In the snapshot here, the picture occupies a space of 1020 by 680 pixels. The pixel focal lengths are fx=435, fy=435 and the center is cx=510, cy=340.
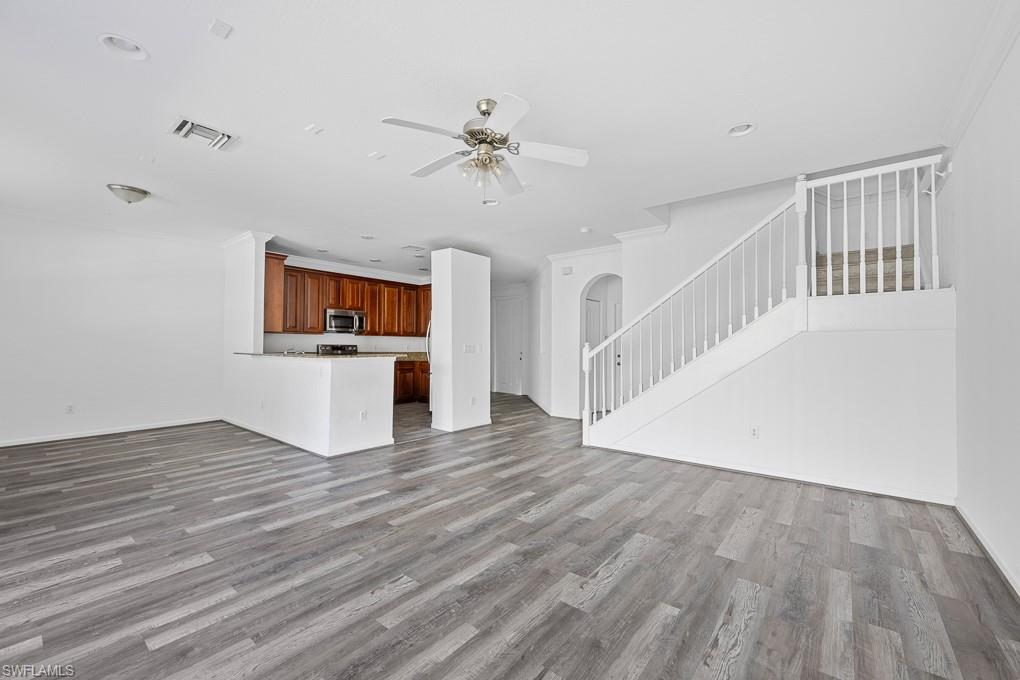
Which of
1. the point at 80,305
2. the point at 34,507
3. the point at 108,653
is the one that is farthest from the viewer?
the point at 80,305

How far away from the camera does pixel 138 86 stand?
2477 millimetres

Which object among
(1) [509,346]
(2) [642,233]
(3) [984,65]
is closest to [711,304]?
(2) [642,233]

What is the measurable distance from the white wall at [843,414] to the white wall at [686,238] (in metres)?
1.68

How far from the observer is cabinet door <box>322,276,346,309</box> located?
7457mm

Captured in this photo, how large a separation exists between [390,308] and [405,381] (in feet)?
4.89

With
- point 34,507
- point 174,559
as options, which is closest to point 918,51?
point 174,559

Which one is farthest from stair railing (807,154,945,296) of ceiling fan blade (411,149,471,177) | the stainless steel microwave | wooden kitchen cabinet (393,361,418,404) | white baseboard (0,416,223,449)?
white baseboard (0,416,223,449)

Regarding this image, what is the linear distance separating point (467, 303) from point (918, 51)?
489cm

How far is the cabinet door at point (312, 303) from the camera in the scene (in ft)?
23.4

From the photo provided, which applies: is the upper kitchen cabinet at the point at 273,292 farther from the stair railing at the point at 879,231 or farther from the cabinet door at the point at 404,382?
the stair railing at the point at 879,231

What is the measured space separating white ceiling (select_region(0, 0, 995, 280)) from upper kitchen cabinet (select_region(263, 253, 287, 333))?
209cm

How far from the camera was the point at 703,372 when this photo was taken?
4.25m

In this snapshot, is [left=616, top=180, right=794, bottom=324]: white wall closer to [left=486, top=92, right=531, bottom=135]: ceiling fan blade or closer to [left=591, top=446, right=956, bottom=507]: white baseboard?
[left=591, top=446, right=956, bottom=507]: white baseboard

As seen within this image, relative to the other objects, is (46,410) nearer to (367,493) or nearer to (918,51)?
(367,493)
